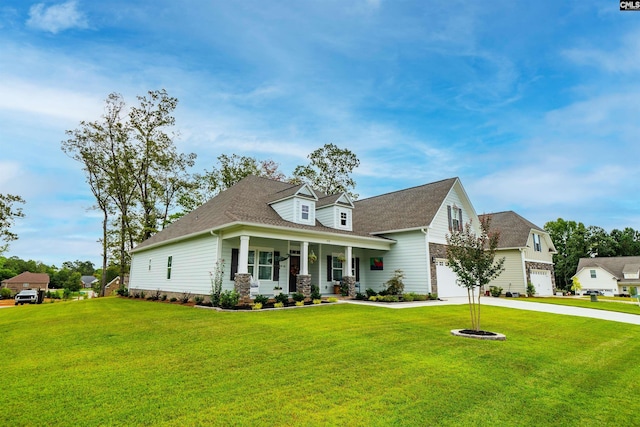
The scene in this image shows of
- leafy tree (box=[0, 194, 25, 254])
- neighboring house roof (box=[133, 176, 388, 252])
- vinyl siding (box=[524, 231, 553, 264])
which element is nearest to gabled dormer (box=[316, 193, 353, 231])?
neighboring house roof (box=[133, 176, 388, 252])

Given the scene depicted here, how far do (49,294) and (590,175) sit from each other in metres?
50.1

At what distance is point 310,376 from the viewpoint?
493 centimetres

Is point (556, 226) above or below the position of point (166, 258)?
above

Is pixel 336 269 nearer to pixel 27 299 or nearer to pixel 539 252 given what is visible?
pixel 539 252

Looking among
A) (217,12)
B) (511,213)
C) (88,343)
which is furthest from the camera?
(511,213)

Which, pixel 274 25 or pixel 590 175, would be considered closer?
pixel 274 25

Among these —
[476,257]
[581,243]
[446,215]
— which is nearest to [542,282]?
[446,215]

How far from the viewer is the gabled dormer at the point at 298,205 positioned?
664 inches

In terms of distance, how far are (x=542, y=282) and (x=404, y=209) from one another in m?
15.3

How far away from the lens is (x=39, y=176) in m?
26.1

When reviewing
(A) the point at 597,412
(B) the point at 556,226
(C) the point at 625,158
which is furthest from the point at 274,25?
(B) the point at 556,226

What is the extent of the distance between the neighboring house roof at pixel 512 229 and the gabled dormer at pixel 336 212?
12314mm

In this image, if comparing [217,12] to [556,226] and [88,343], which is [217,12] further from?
[556,226]

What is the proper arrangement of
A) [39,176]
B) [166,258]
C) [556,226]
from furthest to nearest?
[556,226]
[39,176]
[166,258]
